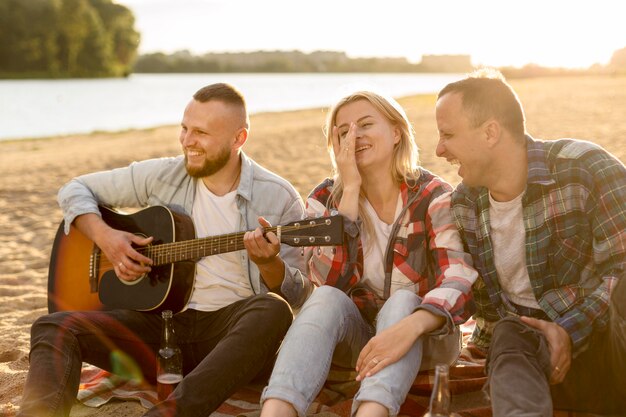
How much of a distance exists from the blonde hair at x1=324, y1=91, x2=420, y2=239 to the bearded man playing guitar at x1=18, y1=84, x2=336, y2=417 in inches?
16.5

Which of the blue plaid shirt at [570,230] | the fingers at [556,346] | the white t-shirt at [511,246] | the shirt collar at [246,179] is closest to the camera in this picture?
the fingers at [556,346]

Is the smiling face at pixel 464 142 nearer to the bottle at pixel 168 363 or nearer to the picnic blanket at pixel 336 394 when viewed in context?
the picnic blanket at pixel 336 394

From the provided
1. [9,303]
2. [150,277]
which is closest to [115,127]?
[9,303]

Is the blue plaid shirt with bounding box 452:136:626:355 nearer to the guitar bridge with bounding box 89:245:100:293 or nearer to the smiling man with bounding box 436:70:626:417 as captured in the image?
the smiling man with bounding box 436:70:626:417

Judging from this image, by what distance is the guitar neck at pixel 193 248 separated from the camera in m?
3.44

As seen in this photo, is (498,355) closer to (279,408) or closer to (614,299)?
(614,299)

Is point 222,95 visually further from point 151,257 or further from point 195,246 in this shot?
point 151,257

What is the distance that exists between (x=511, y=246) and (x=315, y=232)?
2.88 feet

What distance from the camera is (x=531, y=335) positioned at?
280 cm

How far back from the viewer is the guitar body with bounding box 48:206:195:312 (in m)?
3.62

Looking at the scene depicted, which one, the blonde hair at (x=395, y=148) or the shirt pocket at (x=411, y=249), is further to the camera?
the blonde hair at (x=395, y=148)

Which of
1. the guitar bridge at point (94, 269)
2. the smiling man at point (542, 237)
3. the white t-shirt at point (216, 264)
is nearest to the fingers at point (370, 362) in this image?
the smiling man at point (542, 237)

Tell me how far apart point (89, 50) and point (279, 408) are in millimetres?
70737

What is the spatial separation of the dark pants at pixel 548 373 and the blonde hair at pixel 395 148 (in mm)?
894
